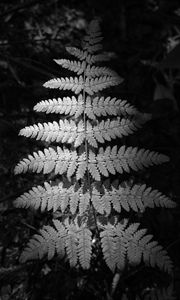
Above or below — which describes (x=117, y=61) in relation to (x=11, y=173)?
above

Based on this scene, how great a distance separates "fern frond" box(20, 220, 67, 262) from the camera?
2.48m

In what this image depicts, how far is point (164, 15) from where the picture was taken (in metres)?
4.72

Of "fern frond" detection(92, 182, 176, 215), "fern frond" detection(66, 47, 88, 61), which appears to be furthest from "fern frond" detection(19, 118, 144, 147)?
"fern frond" detection(66, 47, 88, 61)

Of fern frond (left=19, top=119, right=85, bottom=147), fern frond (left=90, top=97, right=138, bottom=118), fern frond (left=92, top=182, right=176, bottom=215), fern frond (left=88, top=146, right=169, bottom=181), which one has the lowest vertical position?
fern frond (left=92, top=182, right=176, bottom=215)

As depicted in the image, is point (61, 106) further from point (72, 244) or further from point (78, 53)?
point (72, 244)

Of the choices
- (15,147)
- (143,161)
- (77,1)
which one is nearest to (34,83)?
(15,147)

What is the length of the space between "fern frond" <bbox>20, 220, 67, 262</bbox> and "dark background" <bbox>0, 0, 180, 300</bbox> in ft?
2.03

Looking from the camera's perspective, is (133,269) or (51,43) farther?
(51,43)

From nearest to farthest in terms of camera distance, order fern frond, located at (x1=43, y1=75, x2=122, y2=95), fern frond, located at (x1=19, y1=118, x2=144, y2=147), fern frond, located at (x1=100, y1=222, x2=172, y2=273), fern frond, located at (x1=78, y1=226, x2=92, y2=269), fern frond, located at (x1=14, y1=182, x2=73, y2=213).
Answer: fern frond, located at (x1=100, y1=222, x2=172, y2=273)
fern frond, located at (x1=78, y1=226, x2=92, y2=269)
fern frond, located at (x1=14, y1=182, x2=73, y2=213)
fern frond, located at (x1=19, y1=118, x2=144, y2=147)
fern frond, located at (x1=43, y1=75, x2=122, y2=95)

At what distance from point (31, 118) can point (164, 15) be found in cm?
258

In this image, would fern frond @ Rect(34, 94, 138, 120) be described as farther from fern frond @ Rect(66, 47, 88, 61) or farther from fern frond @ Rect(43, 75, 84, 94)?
fern frond @ Rect(66, 47, 88, 61)

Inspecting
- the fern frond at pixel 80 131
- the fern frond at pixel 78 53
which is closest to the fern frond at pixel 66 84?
the fern frond at pixel 78 53

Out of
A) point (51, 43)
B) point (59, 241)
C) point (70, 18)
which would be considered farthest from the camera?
point (70, 18)

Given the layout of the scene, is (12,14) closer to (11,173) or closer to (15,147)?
(15,147)
